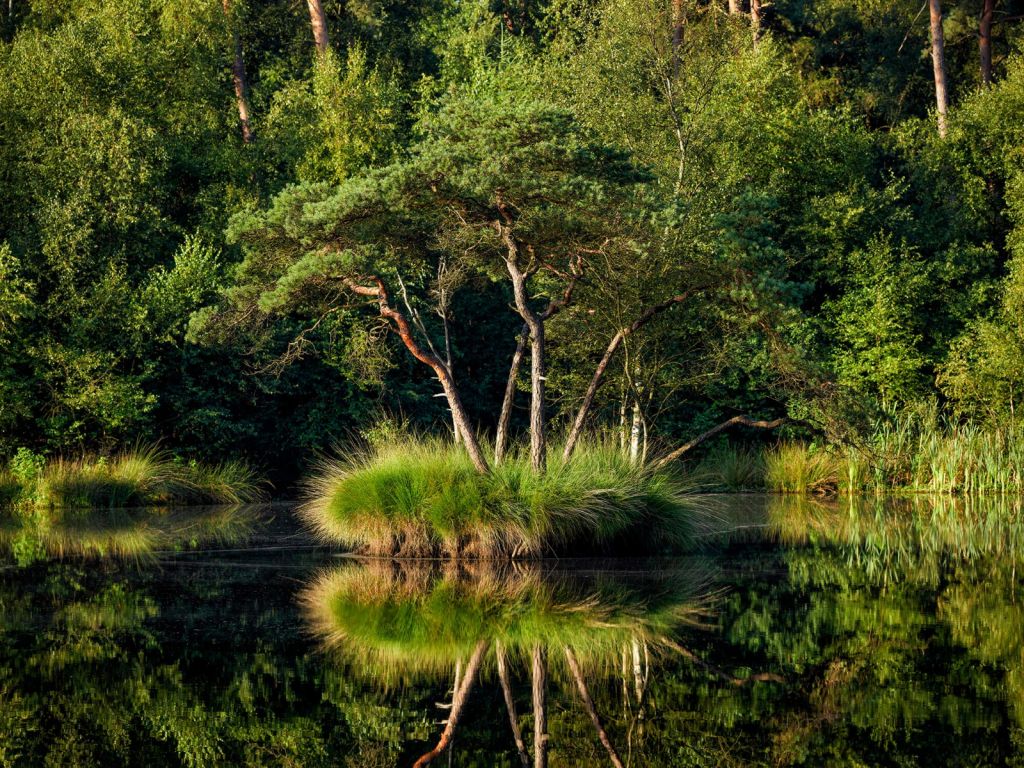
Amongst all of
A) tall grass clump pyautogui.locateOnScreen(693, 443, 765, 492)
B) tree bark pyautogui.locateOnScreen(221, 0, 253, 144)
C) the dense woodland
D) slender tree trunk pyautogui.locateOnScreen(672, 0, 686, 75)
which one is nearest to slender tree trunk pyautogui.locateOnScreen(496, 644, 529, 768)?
the dense woodland

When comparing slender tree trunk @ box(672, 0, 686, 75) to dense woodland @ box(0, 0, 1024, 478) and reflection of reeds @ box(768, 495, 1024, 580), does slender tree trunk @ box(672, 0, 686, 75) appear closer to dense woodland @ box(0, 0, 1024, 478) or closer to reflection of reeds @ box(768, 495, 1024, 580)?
dense woodland @ box(0, 0, 1024, 478)

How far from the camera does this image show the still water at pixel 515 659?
7.46 m

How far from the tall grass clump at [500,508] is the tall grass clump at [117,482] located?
34.4 ft

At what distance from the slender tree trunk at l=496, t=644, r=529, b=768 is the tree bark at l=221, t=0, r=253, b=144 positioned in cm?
2969

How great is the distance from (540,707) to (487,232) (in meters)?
10.5

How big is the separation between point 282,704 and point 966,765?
164 inches

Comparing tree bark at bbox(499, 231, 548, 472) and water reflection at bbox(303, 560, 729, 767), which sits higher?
tree bark at bbox(499, 231, 548, 472)

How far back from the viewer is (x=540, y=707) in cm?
834

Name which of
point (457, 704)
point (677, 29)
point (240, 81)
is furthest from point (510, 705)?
point (240, 81)

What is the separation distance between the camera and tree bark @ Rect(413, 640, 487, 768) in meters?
7.31

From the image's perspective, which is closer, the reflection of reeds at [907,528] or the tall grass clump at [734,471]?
the reflection of reeds at [907,528]

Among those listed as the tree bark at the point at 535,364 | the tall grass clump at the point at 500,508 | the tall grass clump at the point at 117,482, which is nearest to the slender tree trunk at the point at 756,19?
the tall grass clump at the point at 117,482

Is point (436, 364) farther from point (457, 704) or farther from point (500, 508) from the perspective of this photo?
point (457, 704)

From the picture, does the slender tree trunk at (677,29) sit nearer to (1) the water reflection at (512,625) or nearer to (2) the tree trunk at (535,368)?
(2) the tree trunk at (535,368)
